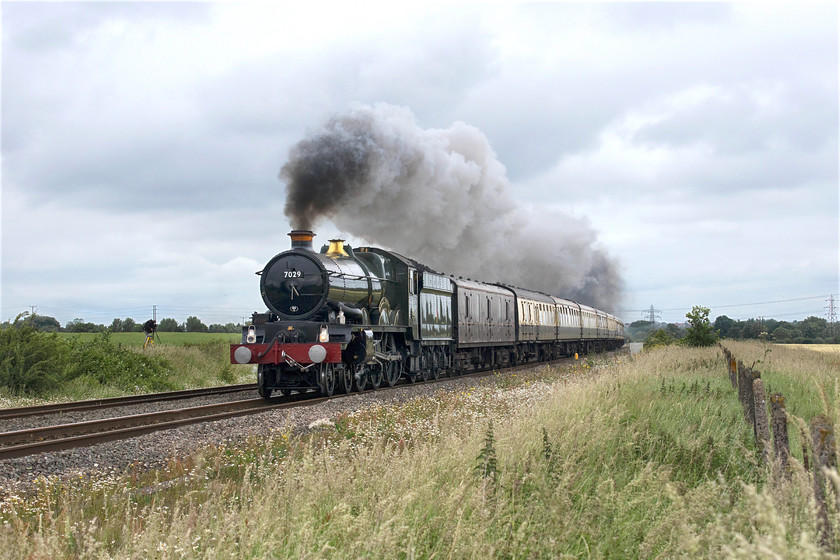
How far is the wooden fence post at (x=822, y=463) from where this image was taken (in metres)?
3.62

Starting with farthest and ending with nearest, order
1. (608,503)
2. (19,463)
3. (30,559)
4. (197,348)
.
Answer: (197,348) < (19,463) < (608,503) < (30,559)

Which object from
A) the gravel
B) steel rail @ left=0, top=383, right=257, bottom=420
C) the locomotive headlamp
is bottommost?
the gravel

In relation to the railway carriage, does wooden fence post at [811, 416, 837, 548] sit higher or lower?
lower

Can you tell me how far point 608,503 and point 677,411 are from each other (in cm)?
517

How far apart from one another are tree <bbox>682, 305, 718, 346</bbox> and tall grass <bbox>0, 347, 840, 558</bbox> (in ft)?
76.7

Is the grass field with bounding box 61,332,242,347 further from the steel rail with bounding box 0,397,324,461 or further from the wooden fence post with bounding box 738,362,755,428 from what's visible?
the wooden fence post with bounding box 738,362,755,428

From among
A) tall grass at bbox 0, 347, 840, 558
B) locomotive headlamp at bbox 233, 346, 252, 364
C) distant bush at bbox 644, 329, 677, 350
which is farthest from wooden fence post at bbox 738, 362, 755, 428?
distant bush at bbox 644, 329, 677, 350

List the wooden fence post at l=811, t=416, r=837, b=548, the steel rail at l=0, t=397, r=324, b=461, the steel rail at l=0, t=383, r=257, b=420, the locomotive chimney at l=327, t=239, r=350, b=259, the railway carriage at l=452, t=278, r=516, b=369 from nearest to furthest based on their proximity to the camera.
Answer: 1. the wooden fence post at l=811, t=416, r=837, b=548
2. the steel rail at l=0, t=397, r=324, b=461
3. the steel rail at l=0, t=383, r=257, b=420
4. the locomotive chimney at l=327, t=239, r=350, b=259
5. the railway carriage at l=452, t=278, r=516, b=369

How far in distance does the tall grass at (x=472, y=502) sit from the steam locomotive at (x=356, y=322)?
6662 mm

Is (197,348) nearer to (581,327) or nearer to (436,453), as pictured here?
(436,453)

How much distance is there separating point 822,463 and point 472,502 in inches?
81.5

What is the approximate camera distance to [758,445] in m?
6.84

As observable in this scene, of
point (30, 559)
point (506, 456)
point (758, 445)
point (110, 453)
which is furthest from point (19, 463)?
point (758, 445)

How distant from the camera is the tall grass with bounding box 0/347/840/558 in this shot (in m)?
4.02
